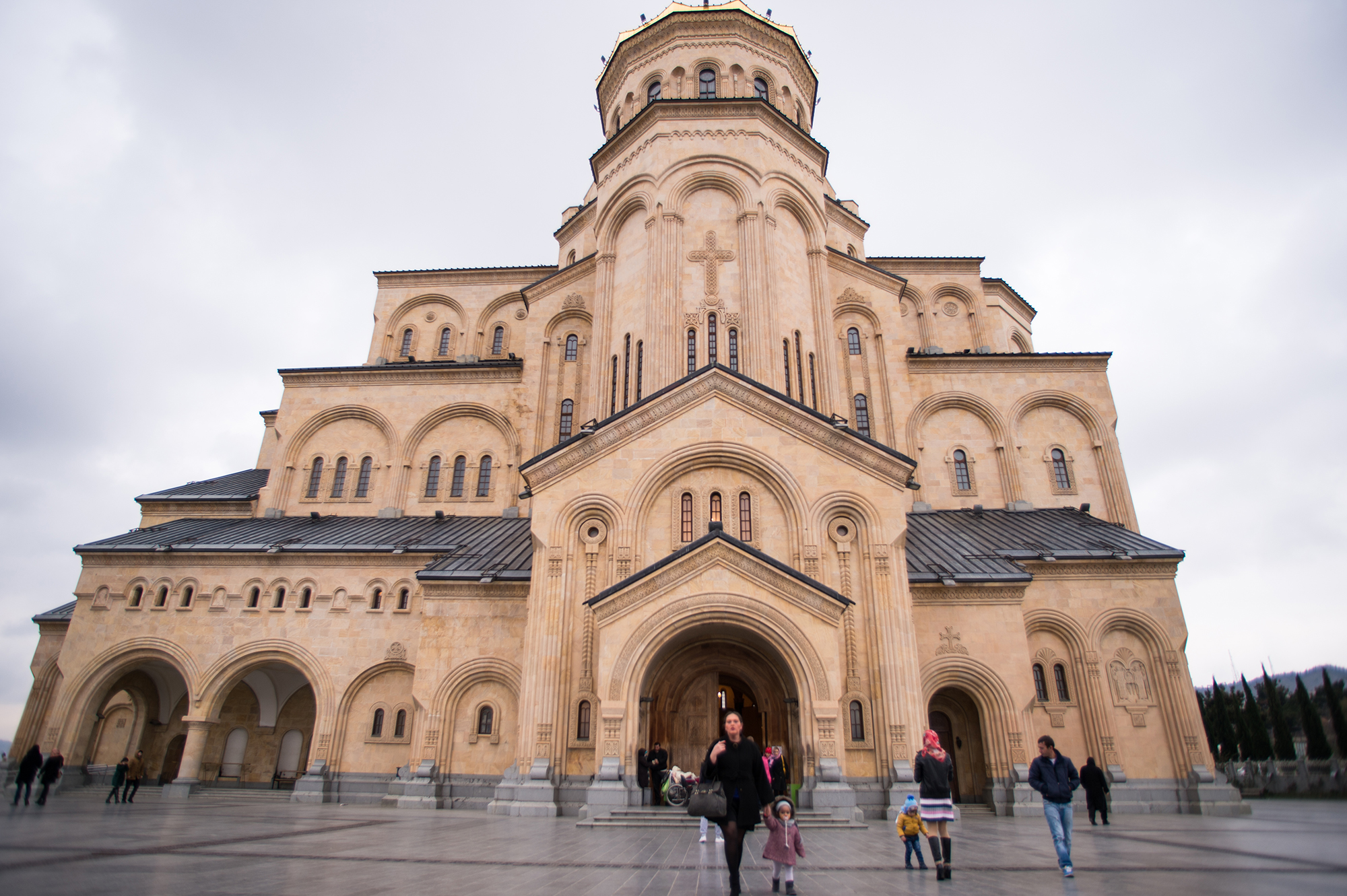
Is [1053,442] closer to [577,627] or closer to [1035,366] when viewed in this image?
[1035,366]

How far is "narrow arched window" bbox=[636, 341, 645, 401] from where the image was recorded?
74.0 feet

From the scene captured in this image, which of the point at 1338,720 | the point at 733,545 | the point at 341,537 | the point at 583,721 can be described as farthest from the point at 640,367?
the point at 1338,720

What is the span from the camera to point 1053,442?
2677 centimetres


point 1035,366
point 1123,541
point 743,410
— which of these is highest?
point 1035,366

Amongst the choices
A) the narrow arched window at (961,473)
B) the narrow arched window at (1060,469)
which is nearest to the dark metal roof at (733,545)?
the narrow arched window at (961,473)

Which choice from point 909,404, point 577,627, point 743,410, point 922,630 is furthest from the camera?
point 909,404

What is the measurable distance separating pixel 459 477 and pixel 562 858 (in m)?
20.2

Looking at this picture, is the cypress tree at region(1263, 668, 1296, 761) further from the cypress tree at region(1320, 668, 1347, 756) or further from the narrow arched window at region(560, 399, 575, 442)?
the narrow arched window at region(560, 399, 575, 442)

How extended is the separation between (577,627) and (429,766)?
626 cm

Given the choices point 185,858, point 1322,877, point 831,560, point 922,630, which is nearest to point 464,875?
point 185,858

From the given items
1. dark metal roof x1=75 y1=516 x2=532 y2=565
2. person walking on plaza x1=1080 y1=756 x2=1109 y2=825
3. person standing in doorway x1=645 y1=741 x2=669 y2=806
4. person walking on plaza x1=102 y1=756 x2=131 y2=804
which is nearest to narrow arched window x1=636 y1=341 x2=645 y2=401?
dark metal roof x1=75 y1=516 x2=532 y2=565

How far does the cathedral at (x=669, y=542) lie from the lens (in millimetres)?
15945

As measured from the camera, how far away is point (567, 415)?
27.2 meters

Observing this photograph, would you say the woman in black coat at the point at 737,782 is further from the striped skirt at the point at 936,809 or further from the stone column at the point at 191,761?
the stone column at the point at 191,761
